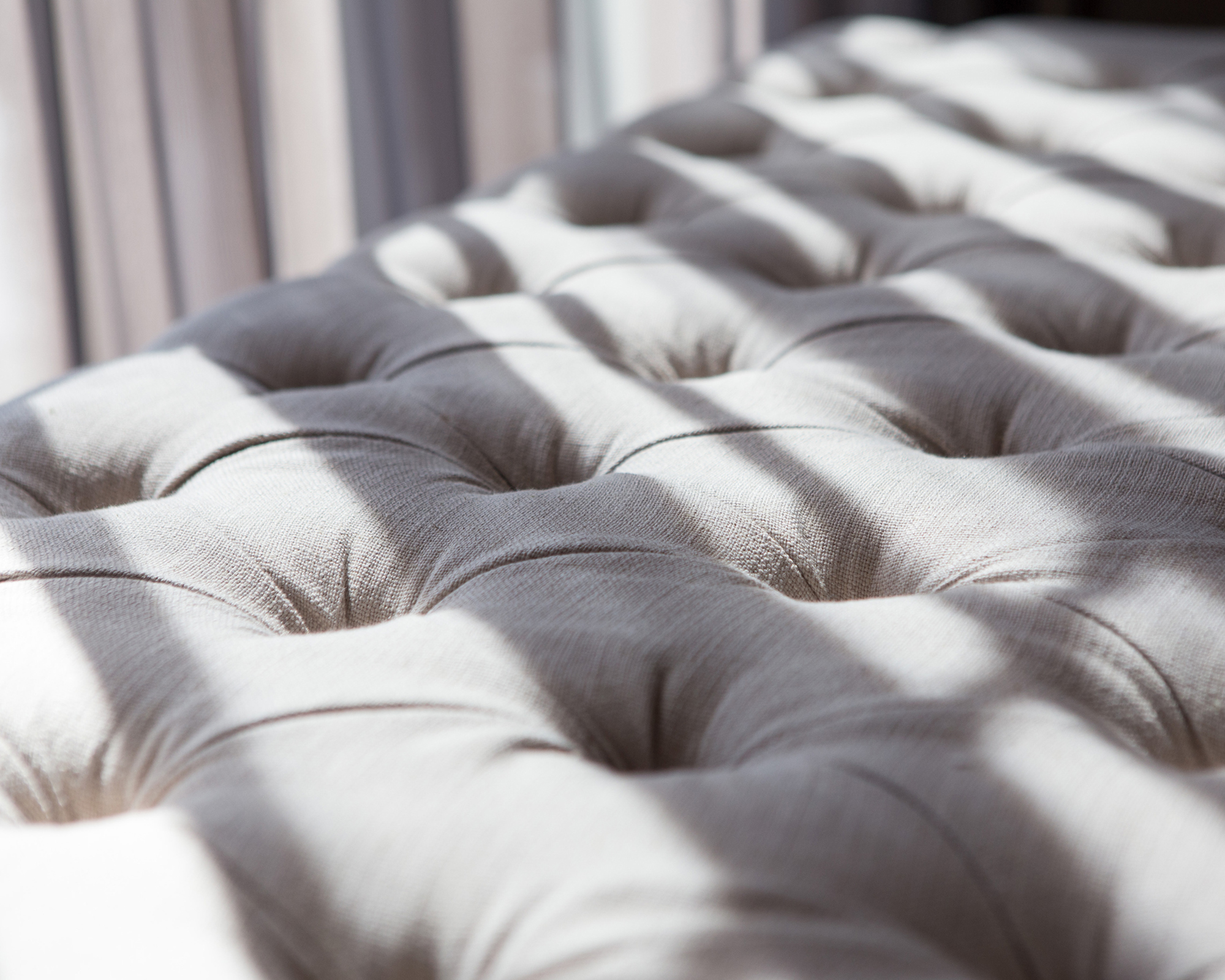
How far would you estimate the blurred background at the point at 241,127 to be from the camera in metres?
1.16

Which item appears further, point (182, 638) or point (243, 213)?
point (243, 213)

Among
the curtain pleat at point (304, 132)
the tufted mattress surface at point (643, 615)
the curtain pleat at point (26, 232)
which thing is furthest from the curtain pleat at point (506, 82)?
the tufted mattress surface at point (643, 615)

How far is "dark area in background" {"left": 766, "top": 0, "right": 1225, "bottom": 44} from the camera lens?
6.02ft

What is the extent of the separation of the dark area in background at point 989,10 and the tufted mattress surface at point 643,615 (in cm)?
118

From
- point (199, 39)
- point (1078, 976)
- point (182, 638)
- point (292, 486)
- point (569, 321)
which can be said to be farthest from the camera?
point (199, 39)

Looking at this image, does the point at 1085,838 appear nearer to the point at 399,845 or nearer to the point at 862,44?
the point at 399,845

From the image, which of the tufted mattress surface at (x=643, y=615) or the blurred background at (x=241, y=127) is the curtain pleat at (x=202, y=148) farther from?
the tufted mattress surface at (x=643, y=615)

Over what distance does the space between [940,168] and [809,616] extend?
67cm

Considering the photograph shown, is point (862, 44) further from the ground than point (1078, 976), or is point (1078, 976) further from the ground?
point (862, 44)

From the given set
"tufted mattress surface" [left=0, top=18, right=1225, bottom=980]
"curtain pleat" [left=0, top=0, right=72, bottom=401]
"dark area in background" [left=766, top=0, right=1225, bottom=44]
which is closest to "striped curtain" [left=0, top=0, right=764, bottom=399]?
"curtain pleat" [left=0, top=0, right=72, bottom=401]

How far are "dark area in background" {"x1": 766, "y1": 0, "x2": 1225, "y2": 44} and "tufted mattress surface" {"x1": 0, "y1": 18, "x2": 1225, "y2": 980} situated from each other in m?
1.18

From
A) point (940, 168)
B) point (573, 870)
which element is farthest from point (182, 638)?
point (940, 168)

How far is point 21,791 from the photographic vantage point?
0.35 metres

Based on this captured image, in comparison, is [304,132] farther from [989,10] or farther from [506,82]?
[989,10]
